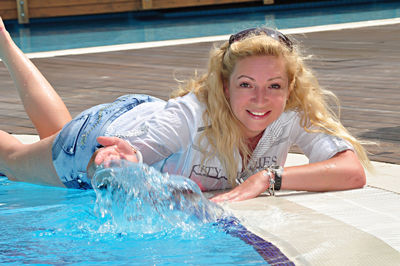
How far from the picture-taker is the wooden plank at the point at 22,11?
19.3 meters

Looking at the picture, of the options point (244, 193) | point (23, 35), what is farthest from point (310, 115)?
point (23, 35)

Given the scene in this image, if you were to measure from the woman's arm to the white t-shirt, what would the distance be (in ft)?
A: 0.26

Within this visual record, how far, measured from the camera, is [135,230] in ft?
10.2

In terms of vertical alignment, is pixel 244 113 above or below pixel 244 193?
above

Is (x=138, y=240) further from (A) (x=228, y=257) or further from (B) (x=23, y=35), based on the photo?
(B) (x=23, y=35)

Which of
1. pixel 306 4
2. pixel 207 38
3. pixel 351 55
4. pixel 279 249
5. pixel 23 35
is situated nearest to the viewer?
pixel 279 249

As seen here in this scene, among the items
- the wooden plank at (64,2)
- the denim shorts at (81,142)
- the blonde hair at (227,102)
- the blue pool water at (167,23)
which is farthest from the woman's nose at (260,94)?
the wooden plank at (64,2)

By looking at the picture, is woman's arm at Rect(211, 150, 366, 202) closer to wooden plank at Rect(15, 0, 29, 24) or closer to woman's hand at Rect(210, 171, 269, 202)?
woman's hand at Rect(210, 171, 269, 202)

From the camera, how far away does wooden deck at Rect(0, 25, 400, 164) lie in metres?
5.19

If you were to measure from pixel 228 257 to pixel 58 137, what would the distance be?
1353mm

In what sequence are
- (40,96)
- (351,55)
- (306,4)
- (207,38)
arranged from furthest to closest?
(306,4), (207,38), (351,55), (40,96)

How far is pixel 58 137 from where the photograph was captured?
3734 millimetres

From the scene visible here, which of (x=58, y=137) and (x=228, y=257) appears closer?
(x=228, y=257)

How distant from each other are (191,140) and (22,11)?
17.0 m
